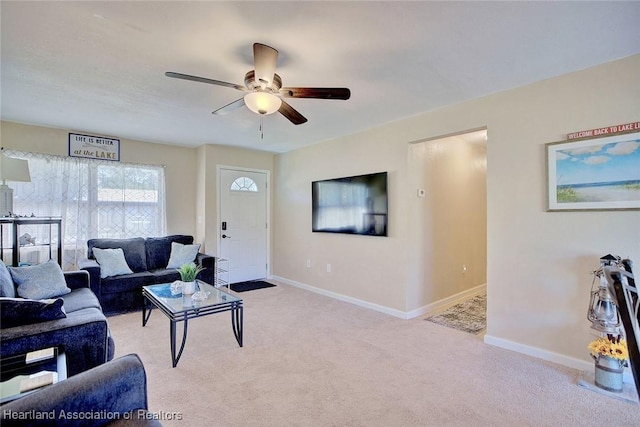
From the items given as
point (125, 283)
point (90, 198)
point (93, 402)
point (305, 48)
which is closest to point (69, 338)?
point (93, 402)

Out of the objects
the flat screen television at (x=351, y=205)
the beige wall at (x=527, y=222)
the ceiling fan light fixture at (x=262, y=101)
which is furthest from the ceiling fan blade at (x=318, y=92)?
the flat screen television at (x=351, y=205)

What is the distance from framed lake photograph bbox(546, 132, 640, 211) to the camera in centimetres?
225

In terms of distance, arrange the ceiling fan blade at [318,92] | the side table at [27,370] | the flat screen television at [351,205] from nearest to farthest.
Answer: the side table at [27,370] < the ceiling fan blade at [318,92] < the flat screen television at [351,205]

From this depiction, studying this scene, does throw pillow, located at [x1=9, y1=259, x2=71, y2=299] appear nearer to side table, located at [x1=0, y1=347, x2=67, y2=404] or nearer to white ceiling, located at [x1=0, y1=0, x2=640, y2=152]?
side table, located at [x1=0, y1=347, x2=67, y2=404]

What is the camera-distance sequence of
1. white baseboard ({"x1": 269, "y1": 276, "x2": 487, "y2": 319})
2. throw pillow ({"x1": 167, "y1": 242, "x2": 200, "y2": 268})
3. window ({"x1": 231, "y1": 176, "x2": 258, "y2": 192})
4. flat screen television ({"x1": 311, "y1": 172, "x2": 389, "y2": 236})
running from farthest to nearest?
window ({"x1": 231, "y1": 176, "x2": 258, "y2": 192}) < throw pillow ({"x1": 167, "y1": 242, "x2": 200, "y2": 268}) < flat screen television ({"x1": 311, "y1": 172, "x2": 389, "y2": 236}) < white baseboard ({"x1": 269, "y1": 276, "x2": 487, "y2": 319})

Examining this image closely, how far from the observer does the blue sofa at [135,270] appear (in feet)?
12.0

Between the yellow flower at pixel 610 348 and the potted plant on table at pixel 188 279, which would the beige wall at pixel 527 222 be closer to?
the yellow flower at pixel 610 348

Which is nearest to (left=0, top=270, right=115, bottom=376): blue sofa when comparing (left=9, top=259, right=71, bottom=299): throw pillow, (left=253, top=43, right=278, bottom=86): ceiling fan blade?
(left=9, top=259, right=71, bottom=299): throw pillow

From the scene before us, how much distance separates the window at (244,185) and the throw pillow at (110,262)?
2.00m

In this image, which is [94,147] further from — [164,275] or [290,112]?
[290,112]

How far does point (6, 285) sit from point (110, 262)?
1567 millimetres

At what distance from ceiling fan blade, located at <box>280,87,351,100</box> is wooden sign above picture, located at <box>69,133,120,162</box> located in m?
3.61

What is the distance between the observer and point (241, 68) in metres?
2.43

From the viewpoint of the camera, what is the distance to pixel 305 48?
2.13 m
